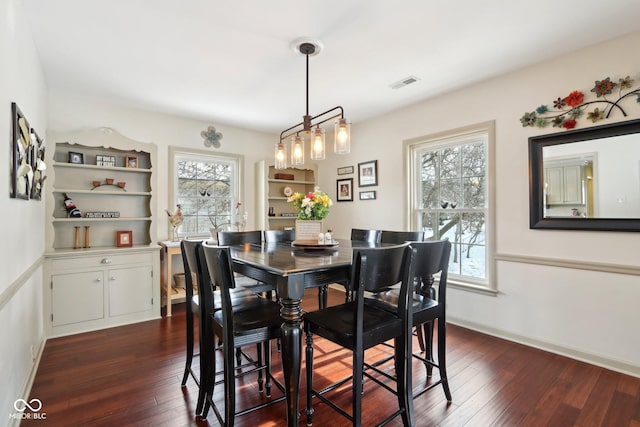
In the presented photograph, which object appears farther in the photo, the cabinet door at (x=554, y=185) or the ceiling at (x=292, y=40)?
the cabinet door at (x=554, y=185)

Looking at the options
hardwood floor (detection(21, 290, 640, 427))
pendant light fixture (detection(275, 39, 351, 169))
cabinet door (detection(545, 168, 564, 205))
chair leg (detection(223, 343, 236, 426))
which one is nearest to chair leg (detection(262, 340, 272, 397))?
hardwood floor (detection(21, 290, 640, 427))

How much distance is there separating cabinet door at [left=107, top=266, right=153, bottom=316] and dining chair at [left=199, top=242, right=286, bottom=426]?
2.08 metres

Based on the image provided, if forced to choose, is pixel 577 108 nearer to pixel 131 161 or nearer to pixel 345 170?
pixel 345 170

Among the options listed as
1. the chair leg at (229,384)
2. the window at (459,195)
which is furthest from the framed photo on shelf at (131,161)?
the window at (459,195)

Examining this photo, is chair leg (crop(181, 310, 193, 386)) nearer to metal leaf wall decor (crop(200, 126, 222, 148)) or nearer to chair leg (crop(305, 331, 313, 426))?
chair leg (crop(305, 331, 313, 426))

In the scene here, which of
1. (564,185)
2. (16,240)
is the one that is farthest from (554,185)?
(16,240)

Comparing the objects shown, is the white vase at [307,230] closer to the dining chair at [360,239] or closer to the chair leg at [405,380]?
the dining chair at [360,239]

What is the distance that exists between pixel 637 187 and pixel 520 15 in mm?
1522

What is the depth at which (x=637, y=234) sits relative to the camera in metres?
2.31

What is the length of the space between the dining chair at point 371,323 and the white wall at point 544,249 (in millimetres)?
1805

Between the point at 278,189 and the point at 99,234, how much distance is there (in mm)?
2527

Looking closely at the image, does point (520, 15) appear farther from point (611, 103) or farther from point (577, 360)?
point (577, 360)

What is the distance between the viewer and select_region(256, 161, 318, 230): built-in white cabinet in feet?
15.4

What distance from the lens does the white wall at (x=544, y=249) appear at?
2373 mm
